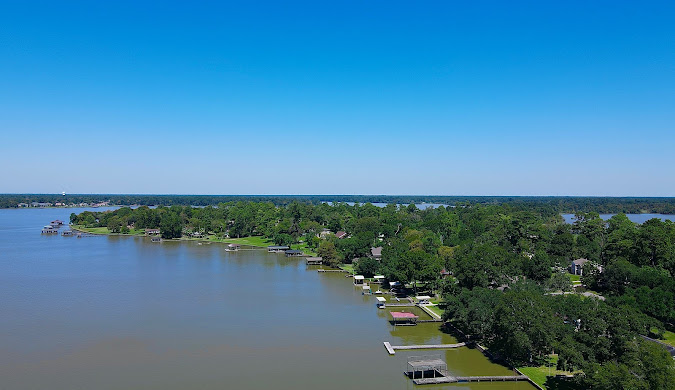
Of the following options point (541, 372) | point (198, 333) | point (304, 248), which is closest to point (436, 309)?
point (541, 372)

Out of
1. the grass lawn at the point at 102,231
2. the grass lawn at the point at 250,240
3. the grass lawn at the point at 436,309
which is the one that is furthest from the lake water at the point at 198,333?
the grass lawn at the point at 102,231

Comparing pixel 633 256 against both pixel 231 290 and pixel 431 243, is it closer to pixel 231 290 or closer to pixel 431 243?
pixel 431 243

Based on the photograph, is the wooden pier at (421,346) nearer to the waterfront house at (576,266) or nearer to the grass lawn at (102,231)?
the waterfront house at (576,266)

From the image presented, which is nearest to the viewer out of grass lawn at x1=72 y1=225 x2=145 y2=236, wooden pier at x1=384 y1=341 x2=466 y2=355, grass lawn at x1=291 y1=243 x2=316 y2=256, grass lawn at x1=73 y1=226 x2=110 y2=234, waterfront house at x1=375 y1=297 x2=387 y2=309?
wooden pier at x1=384 y1=341 x2=466 y2=355

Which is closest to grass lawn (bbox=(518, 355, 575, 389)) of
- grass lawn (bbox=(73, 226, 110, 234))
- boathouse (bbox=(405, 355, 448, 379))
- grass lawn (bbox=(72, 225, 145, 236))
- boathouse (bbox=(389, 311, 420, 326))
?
boathouse (bbox=(405, 355, 448, 379))

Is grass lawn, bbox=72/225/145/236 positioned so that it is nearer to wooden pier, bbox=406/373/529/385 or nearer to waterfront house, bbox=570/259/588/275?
waterfront house, bbox=570/259/588/275

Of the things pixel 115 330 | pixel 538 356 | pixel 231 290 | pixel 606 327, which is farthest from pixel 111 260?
pixel 606 327

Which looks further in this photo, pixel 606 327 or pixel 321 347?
pixel 321 347

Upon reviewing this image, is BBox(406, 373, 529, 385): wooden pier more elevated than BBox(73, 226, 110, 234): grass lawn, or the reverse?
BBox(73, 226, 110, 234): grass lawn

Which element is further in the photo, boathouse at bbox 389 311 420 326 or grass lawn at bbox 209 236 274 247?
grass lawn at bbox 209 236 274 247
